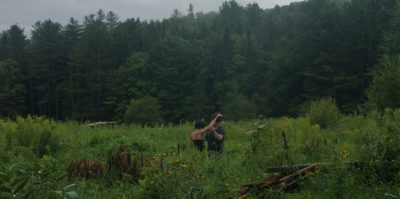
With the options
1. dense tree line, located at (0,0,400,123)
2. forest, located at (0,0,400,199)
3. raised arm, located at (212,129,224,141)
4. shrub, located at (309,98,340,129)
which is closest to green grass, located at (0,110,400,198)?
forest, located at (0,0,400,199)

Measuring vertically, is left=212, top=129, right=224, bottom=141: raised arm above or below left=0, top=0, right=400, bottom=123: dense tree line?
below

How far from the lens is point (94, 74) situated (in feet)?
165

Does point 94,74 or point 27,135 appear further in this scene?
point 94,74

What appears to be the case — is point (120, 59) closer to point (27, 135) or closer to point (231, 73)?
point (231, 73)

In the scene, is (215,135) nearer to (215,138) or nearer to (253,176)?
(215,138)

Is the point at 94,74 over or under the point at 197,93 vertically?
over

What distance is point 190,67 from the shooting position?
52.1 metres

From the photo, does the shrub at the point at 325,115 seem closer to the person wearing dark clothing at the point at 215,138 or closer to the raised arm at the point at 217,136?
the person wearing dark clothing at the point at 215,138

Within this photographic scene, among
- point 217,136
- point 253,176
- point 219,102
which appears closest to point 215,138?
point 217,136

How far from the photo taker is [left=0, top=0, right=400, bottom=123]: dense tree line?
119ft

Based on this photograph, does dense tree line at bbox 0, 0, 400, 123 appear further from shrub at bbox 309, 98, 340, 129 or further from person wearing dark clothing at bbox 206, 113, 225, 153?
person wearing dark clothing at bbox 206, 113, 225, 153

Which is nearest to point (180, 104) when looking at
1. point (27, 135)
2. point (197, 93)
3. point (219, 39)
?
point (197, 93)

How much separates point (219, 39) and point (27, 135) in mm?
49042

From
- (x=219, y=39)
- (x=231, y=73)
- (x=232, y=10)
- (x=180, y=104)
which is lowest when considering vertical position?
(x=180, y=104)
